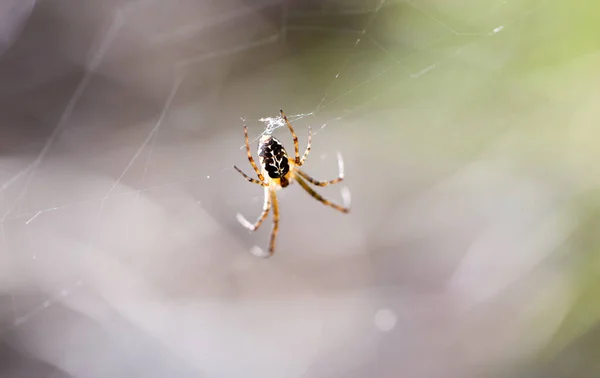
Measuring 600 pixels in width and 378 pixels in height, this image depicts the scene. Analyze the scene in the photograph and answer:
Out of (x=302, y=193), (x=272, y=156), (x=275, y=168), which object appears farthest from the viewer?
(x=302, y=193)

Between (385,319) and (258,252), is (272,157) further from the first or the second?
(385,319)

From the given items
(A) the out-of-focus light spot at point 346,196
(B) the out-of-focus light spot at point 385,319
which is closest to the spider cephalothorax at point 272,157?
(A) the out-of-focus light spot at point 346,196

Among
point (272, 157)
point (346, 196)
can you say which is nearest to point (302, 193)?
point (346, 196)

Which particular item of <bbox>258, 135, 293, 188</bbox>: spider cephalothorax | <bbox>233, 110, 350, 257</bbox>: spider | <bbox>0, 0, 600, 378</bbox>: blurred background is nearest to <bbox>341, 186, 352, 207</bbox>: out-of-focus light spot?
<bbox>0, 0, 600, 378</bbox>: blurred background

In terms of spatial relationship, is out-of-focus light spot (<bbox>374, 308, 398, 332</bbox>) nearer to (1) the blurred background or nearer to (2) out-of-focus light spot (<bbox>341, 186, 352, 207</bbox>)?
(1) the blurred background

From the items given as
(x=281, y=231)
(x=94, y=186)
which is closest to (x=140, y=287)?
(x=94, y=186)

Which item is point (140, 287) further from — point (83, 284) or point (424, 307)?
point (424, 307)
